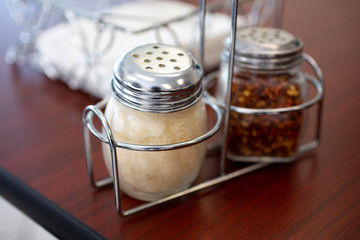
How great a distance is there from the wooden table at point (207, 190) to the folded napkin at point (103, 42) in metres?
0.03

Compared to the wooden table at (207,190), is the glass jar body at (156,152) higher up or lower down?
higher up

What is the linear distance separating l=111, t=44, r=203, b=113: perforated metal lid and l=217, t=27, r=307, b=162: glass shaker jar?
0.08 meters

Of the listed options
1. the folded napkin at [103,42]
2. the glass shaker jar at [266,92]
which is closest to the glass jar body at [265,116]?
the glass shaker jar at [266,92]

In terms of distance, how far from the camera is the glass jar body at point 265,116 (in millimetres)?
484

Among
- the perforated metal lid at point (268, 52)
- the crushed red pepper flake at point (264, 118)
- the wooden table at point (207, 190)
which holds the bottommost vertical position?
the wooden table at point (207, 190)

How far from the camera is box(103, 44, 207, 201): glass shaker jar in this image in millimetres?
397

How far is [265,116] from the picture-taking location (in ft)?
1.60

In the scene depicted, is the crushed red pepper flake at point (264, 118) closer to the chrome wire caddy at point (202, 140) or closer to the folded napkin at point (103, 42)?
the chrome wire caddy at point (202, 140)

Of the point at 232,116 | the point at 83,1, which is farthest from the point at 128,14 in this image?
the point at 232,116

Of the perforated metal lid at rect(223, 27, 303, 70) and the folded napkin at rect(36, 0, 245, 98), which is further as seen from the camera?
the folded napkin at rect(36, 0, 245, 98)

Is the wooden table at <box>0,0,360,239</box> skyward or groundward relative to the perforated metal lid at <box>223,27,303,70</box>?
groundward

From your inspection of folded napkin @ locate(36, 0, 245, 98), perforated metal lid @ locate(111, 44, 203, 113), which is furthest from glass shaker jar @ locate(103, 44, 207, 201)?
folded napkin @ locate(36, 0, 245, 98)

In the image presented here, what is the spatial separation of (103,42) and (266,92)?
30cm

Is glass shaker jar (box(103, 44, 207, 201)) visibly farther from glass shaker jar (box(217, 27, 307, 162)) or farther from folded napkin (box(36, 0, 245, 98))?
folded napkin (box(36, 0, 245, 98))
